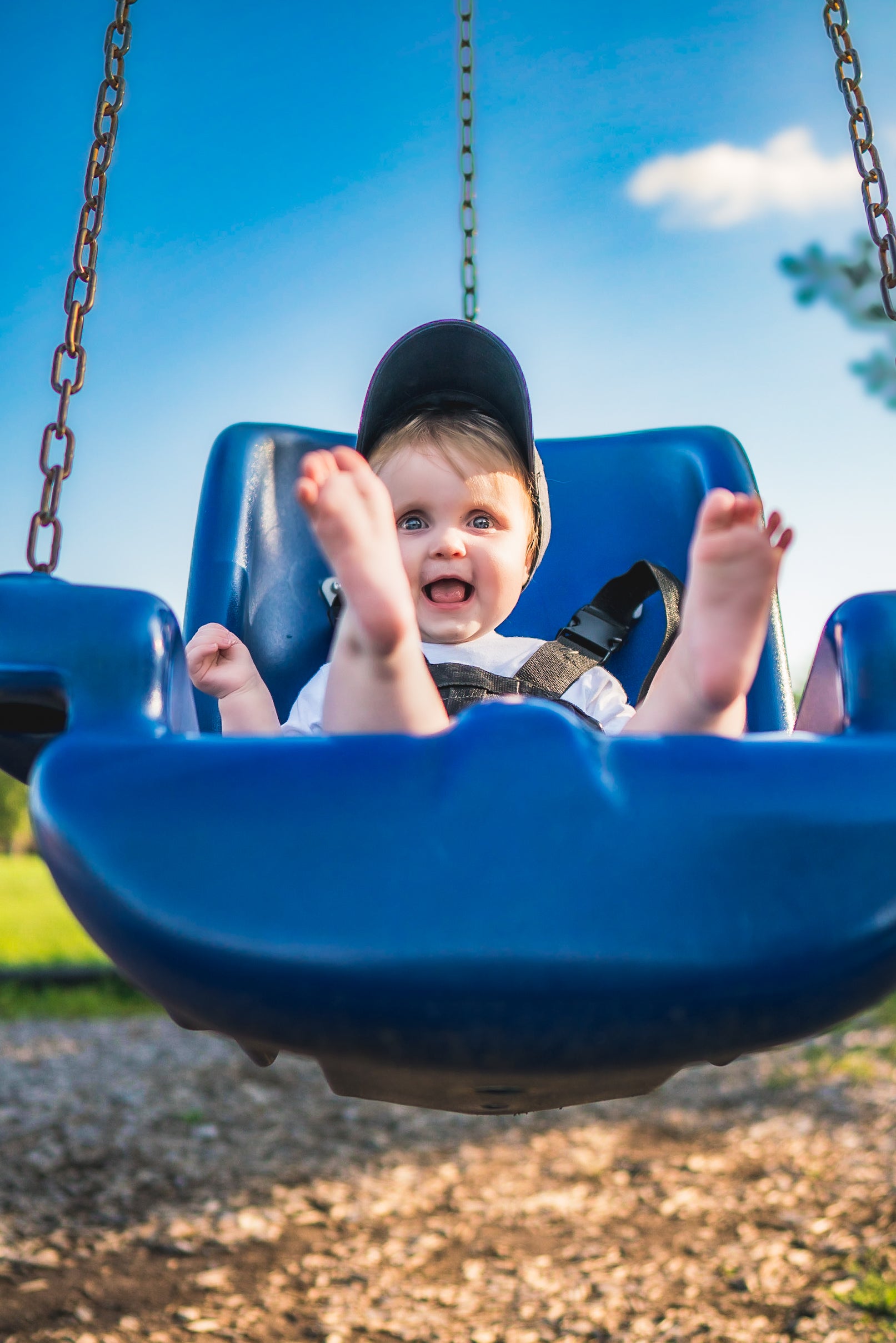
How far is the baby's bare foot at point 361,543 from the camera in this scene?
779 mm

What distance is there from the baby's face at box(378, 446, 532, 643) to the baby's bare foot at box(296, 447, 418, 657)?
351 millimetres

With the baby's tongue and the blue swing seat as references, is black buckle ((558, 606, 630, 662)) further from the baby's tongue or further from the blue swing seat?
the blue swing seat

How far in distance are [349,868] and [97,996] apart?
6.60 metres

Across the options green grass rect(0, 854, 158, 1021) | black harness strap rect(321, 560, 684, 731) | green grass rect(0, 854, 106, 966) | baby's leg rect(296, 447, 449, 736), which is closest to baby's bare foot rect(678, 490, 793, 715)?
baby's leg rect(296, 447, 449, 736)

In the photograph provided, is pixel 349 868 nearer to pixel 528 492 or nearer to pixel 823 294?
pixel 528 492

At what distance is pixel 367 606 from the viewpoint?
2.55 ft

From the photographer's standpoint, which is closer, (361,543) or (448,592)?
(361,543)

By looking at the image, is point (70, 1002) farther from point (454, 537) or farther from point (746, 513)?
point (746, 513)

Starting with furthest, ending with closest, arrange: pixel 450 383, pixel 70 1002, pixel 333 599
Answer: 1. pixel 70 1002
2. pixel 333 599
3. pixel 450 383

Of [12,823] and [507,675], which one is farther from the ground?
[12,823]

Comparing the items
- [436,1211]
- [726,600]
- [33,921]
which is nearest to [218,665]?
[726,600]

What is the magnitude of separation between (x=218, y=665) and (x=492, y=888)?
75 cm

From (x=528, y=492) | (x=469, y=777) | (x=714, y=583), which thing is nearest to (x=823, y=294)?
(x=528, y=492)

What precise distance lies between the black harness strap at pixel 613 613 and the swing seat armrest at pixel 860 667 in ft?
1.50
